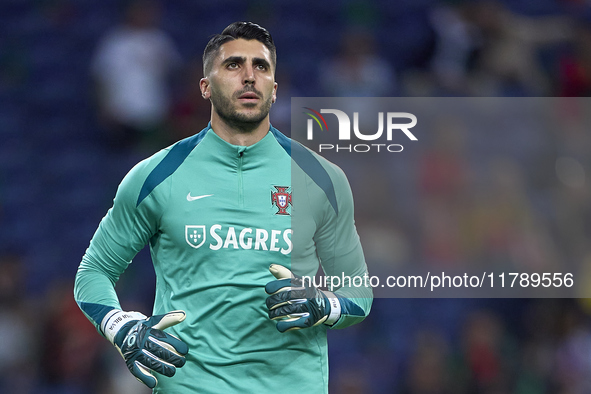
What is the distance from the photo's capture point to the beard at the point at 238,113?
11.9 ft

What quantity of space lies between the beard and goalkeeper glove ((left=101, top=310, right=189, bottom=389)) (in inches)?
35.0

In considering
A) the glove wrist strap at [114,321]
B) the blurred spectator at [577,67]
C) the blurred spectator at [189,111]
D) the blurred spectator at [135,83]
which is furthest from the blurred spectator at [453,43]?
the glove wrist strap at [114,321]

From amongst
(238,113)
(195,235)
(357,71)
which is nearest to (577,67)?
(357,71)

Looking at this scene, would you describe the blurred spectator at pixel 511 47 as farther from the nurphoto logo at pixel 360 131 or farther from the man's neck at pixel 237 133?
the man's neck at pixel 237 133

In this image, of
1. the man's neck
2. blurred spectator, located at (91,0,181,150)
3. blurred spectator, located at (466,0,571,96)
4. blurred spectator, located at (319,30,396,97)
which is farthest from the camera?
blurred spectator, located at (91,0,181,150)

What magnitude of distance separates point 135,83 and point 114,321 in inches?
192

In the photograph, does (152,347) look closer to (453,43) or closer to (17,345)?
(17,345)

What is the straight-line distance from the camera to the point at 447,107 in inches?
187

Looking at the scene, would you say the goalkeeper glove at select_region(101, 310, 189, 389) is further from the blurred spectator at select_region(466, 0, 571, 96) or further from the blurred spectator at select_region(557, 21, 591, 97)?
the blurred spectator at select_region(557, 21, 591, 97)

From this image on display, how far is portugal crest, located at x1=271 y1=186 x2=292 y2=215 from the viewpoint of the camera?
3.60 meters

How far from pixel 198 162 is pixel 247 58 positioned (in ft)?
1.64

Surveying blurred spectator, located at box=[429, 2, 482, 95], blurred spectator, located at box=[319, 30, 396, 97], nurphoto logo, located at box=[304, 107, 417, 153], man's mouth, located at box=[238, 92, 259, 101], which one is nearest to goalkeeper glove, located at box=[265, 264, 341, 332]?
man's mouth, located at box=[238, 92, 259, 101]

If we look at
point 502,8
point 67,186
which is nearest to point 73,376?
→ point 67,186

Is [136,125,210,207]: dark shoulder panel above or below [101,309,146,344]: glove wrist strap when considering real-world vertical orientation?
above
